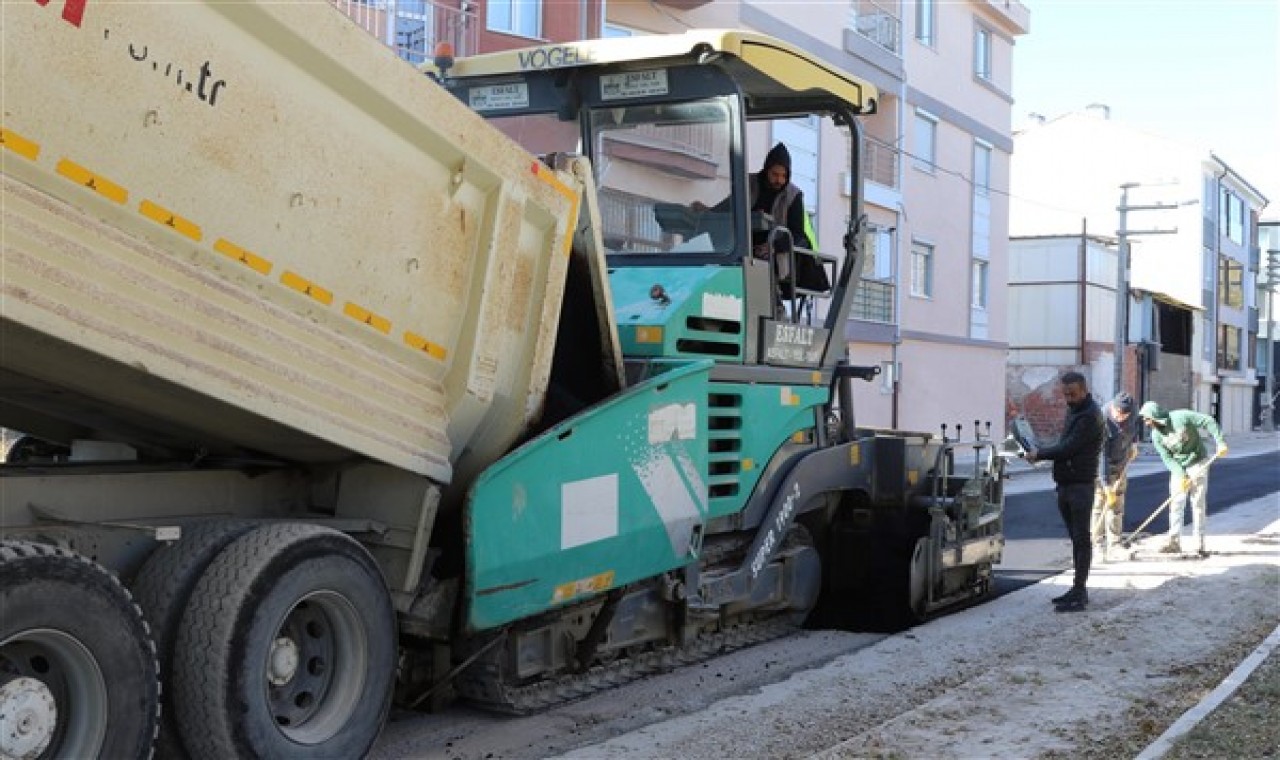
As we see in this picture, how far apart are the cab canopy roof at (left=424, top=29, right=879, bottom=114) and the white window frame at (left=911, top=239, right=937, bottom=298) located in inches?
797

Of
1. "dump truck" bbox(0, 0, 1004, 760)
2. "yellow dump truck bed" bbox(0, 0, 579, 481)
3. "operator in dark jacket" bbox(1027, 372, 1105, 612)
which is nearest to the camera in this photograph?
"yellow dump truck bed" bbox(0, 0, 579, 481)

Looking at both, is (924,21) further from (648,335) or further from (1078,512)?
(648,335)

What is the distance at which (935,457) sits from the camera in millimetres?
8609

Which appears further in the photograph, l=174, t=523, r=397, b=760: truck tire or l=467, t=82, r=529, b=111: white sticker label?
l=467, t=82, r=529, b=111: white sticker label

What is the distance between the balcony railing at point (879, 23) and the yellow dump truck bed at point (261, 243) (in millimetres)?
21079

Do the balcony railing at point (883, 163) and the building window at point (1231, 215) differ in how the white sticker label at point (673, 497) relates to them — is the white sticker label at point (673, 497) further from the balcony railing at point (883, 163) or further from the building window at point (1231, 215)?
the building window at point (1231, 215)

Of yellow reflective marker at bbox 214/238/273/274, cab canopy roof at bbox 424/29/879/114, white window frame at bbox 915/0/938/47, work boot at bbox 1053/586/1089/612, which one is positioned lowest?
work boot at bbox 1053/586/1089/612

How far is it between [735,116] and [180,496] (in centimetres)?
326

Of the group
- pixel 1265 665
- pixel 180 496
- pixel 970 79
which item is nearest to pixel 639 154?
pixel 180 496

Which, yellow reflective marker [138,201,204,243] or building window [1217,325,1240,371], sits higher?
building window [1217,325,1240,371]

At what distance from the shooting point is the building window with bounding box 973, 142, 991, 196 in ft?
97.8

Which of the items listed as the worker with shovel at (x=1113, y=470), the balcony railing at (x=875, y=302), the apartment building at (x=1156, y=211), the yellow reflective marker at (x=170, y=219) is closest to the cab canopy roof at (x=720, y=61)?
the yellow reflective marker at (x=170, y=219)

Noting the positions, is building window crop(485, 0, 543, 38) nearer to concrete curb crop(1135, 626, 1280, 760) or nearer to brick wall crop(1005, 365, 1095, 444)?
concrete curb crop(1135, 626, 1280, 760)

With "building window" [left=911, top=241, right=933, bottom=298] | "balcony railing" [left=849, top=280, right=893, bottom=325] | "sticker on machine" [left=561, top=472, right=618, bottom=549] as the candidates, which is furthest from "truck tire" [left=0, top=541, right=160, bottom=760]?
"building window" [left=911, top=241, right=933, bottom=298]
